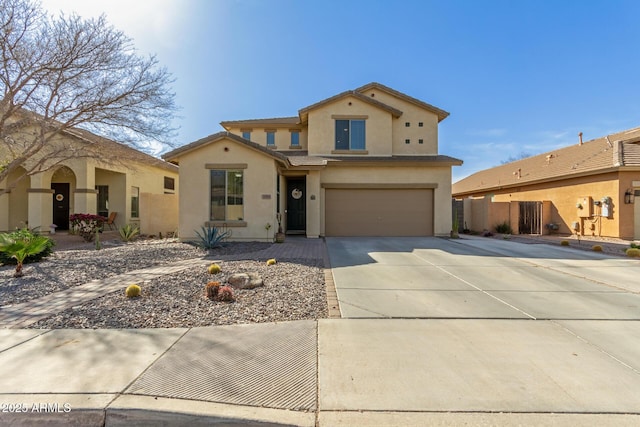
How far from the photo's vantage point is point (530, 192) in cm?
2073

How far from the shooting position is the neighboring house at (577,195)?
48.6 feet

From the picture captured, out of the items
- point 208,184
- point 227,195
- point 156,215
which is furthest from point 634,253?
point 156,215

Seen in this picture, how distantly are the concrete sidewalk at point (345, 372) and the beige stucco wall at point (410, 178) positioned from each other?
35.5 feet

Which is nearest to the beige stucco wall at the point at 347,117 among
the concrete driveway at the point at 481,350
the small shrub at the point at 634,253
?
the small shrub at the point at 634,253

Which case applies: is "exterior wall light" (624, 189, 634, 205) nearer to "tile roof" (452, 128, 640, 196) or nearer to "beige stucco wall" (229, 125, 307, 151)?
"tile roof" (452, 128, 640, 196)

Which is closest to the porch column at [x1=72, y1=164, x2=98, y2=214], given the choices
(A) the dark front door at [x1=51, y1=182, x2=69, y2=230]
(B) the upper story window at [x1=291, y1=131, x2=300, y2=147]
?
(A) the dark front door at [x1=51, y1=182, x2=69, y2=230]

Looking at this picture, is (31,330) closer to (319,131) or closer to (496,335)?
(496,335)

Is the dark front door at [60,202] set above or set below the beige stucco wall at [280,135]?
below

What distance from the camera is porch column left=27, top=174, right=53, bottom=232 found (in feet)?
50.0

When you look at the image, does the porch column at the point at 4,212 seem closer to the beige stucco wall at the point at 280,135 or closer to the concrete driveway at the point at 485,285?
the beige stucco wall at the point at 280,135

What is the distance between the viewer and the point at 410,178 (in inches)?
620

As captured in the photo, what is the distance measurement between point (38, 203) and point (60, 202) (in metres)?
2.55

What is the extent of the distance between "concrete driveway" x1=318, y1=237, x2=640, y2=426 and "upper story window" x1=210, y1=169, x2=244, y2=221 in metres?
7.05

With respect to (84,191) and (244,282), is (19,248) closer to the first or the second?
(244,282)
